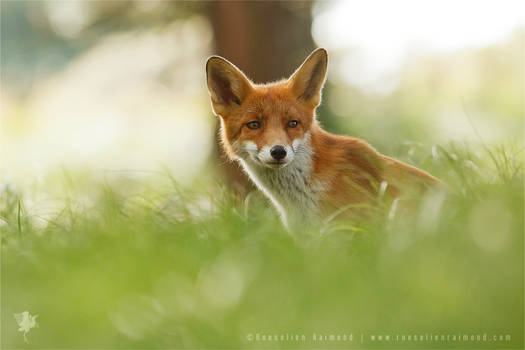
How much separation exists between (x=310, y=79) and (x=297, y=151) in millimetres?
723

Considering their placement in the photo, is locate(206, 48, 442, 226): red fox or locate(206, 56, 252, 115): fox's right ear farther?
locate(206, 56, 252, 115): fox's right ear

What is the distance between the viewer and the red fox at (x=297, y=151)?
411cm

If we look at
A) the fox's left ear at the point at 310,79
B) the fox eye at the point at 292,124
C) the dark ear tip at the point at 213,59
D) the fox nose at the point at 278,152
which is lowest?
the fox nose at the point at 278,152

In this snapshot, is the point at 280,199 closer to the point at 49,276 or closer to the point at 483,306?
the point at 49,276

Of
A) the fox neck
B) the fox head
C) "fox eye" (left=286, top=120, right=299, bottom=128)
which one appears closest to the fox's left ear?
the fox head

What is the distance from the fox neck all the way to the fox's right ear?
54cm

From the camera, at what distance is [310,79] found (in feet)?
15.5

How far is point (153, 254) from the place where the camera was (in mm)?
2842

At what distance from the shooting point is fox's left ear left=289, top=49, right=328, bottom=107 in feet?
15.1

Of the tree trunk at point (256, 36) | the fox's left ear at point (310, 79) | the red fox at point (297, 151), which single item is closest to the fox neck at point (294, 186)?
the red fox at point (297, 151)

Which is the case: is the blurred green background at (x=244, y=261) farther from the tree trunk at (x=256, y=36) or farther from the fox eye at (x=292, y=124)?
the tree trunk at (x=256, y=36)

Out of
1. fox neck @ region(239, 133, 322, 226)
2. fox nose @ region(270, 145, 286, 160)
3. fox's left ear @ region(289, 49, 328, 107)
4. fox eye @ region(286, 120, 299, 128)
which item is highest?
fox's left ear @ region(289, 49, 328, 107)

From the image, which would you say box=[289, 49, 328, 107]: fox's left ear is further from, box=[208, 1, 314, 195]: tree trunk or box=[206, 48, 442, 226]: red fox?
box=[208, 1, 314, 195]: tree trunk

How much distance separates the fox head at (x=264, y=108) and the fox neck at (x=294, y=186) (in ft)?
0.21
